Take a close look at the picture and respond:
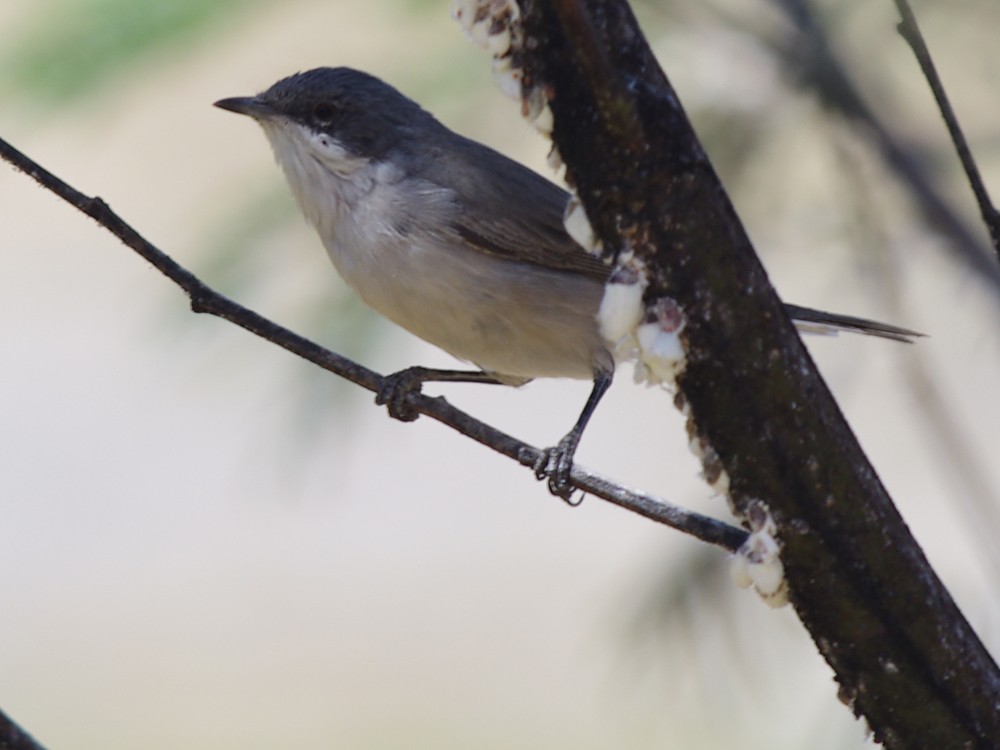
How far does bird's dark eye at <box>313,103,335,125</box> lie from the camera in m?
2.70

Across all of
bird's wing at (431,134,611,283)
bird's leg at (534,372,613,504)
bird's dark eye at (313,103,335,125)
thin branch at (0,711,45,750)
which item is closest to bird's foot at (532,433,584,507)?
bird's leg at (534,372,613,504)

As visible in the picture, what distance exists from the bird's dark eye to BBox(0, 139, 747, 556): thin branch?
1091 mm

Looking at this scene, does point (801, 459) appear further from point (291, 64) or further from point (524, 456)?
point (291, 64)

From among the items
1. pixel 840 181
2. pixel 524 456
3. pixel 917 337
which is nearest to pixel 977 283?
pixel 917 337

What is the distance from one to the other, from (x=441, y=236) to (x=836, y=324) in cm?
74

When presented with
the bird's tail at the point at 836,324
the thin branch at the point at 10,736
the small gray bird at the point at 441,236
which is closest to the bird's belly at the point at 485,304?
the small gray bird at the point at 441,236

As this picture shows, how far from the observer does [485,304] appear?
7.99 feet

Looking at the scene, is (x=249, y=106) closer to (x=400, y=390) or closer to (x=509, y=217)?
(x=509, y=217)

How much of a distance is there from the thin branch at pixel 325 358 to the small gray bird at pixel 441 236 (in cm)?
53

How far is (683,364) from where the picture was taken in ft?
3.56

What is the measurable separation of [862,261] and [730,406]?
126 cm

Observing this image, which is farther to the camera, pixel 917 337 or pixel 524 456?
pixel 917 337

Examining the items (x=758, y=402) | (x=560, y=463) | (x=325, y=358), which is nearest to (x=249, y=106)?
(x=560, y=463)

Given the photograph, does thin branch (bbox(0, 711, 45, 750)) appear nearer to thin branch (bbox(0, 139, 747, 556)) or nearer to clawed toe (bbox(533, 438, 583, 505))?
thin branch (bbox(0, 139, 747, 556))
